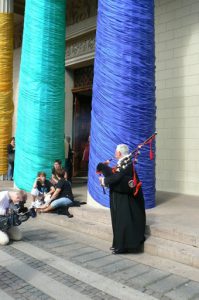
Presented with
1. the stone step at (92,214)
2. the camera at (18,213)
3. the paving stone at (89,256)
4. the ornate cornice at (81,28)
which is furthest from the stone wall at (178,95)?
the camera at (18,213)

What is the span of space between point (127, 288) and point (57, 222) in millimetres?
3390

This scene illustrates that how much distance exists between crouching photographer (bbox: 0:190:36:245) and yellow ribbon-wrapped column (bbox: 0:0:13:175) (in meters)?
7.99

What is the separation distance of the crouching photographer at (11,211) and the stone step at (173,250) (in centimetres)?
181

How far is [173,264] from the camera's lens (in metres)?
4.73

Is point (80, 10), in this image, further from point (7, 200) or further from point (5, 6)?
point (7, 200)

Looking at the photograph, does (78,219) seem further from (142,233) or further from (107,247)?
(142,233)

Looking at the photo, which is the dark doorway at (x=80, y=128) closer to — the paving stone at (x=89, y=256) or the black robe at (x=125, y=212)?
the paving stone at (x=89, y=256)

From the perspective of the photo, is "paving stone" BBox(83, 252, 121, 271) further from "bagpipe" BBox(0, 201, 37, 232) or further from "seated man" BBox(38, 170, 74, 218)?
"seated man" BBox(38, 170, 74, 218)

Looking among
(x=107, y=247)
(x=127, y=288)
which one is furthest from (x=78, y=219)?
(x=127, y=288)

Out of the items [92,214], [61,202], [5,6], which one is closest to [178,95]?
[61,202]

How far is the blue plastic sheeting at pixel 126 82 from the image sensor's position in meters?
6.54

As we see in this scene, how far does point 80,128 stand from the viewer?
15227 mm

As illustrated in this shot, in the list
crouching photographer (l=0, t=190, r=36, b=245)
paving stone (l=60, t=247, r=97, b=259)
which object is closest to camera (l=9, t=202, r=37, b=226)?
crouching photographer (l=0, t=190, r=36, b=245)

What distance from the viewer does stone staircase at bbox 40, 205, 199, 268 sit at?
475 centimetres
